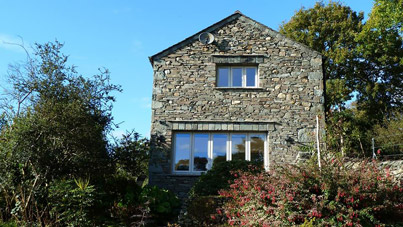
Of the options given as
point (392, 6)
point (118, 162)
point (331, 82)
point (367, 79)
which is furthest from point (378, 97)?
point (118, 162)

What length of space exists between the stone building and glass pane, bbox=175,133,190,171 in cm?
A: 3

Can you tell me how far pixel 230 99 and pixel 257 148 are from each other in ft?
6.55

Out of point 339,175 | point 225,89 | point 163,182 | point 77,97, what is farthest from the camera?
point 225,89

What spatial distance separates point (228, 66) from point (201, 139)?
3006mm

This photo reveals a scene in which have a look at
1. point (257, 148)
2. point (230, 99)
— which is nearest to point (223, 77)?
point (230, 99)

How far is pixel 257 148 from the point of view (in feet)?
39.3

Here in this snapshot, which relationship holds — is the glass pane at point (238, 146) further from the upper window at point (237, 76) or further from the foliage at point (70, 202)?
the foliage at point (70, 202)

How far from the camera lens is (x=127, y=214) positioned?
8562 mm

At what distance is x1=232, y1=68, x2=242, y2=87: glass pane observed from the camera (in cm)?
1271

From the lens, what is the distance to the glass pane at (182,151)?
39.2 ft

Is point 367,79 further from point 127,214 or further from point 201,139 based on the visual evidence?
point 127,214

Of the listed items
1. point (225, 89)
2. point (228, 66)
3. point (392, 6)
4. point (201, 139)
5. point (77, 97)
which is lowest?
point (201, 139)

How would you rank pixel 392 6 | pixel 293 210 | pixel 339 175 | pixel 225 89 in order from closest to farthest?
pixel 293 210 → pixel 339 175 → pixel 225 89 → pixel 392 6

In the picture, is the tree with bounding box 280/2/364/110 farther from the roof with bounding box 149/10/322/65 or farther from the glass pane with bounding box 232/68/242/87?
the glass pane with bounding box 232/68/242/87
